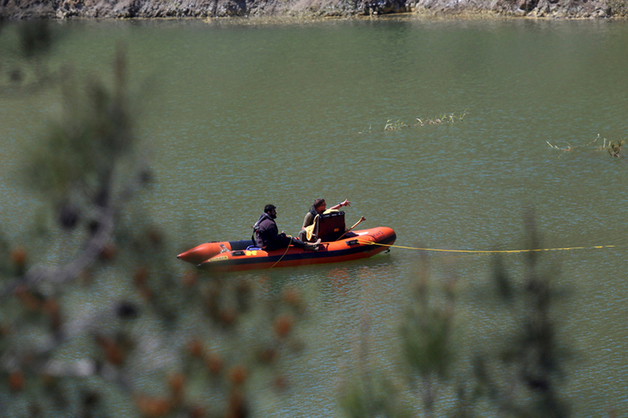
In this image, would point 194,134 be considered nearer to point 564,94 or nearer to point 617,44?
point 564,94

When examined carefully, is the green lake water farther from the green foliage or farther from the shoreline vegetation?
the shoreline vegetation

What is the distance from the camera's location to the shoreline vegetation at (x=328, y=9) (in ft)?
115

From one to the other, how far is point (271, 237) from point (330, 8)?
29.7 metres

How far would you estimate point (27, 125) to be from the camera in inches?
861

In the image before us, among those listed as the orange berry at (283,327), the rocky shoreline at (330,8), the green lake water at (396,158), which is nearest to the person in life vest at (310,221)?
the green lake water at (396,158)

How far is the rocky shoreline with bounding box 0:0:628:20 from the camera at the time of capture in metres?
35.0

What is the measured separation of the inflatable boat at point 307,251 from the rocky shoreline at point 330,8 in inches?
847

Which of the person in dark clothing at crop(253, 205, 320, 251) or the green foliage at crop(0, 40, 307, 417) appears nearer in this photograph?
the green foliage at crop(0, 40, 307, 417)

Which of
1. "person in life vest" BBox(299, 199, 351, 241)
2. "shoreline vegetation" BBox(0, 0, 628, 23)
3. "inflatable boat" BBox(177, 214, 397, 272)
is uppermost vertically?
"shoreline vegetation" BBox(0, 0, 628, 23)

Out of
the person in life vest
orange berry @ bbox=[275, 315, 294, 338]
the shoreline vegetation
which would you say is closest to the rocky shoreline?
the shoreline vegetation

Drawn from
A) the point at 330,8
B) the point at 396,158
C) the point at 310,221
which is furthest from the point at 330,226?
the point at 330,8

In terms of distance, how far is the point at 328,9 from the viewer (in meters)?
39.8

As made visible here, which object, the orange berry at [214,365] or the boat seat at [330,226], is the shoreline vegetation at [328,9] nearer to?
the boat seat at [330,226]

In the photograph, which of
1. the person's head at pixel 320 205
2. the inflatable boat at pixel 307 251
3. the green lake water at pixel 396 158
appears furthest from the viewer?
the person's head at pixel 320 205
